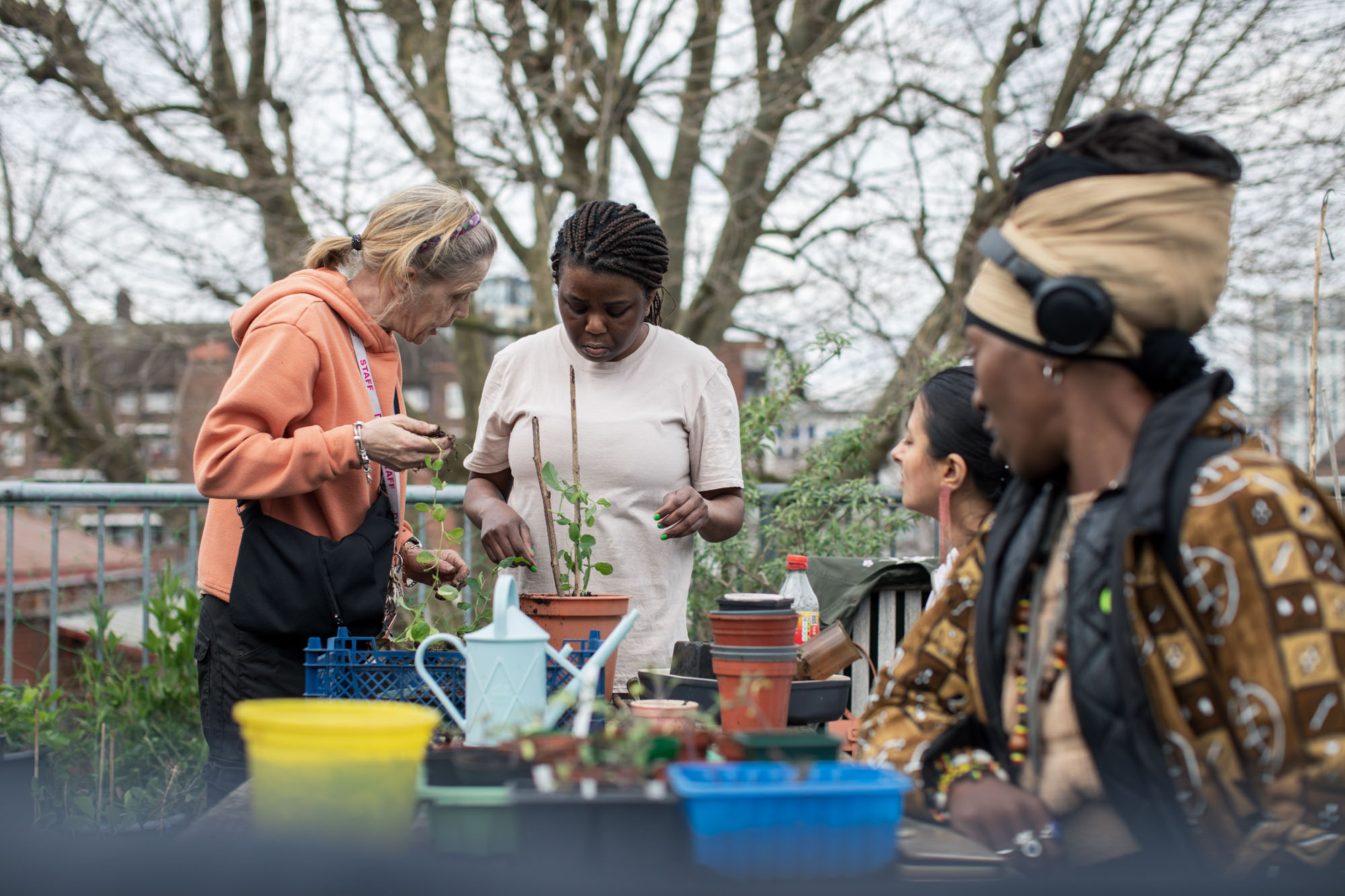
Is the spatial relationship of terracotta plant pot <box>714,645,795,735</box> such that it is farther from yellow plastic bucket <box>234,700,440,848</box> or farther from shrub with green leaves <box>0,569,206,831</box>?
shrub with green leaves <box>0,569,206,831</box>

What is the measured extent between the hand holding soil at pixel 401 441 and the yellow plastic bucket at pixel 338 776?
1050mm

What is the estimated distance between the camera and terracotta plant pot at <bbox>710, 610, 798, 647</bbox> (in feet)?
5.65

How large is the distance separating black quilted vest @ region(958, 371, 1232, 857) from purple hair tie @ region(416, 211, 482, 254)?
58.4 inches

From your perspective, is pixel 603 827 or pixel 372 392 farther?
pixel 372 392

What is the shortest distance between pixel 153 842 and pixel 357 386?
1452 mm

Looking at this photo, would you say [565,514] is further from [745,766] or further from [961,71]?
[961,71]

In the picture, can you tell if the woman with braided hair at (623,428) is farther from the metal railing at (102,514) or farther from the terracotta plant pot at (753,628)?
the metal railing at (102,514)

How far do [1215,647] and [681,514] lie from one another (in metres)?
1.35

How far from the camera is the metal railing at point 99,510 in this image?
13.3ft

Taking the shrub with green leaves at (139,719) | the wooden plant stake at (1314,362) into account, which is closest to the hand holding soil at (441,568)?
the wooden plant stake at (1314,362)

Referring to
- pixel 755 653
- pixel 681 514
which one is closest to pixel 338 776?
pixel 755 653

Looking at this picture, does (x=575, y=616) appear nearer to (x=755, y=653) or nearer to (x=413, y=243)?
(x=755, y=653)

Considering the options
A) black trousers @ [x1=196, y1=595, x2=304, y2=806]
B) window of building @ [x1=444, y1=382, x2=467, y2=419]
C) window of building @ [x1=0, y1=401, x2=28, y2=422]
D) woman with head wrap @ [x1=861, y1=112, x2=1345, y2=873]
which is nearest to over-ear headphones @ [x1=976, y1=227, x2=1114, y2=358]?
woman with head wrap @ [x1=861, y1=112, x2=1345, y2=873]

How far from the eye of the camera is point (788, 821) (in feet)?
3.16
